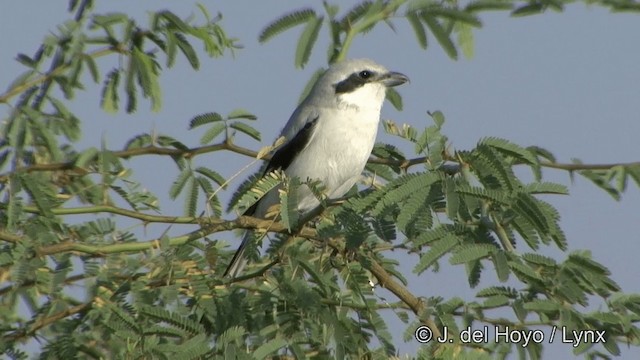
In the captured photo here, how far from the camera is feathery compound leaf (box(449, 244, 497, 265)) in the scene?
3.84 metres

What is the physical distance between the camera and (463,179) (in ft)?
13.2

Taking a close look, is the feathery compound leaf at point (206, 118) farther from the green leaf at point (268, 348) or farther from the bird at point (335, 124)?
the green leaf at point (268, 348)

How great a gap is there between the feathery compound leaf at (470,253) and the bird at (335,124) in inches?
81.6

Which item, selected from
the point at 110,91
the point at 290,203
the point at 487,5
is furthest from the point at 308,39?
the point at 290,203

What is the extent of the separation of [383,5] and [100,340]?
2.04 m

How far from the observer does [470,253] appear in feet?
12.6

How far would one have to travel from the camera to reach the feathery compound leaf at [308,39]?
17.6 ft

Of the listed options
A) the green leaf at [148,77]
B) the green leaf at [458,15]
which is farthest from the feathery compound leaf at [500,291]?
the green leaf at [148,77]

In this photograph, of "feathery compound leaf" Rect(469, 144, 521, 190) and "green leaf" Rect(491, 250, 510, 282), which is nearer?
"green leaf" Rect(491, 250, 510, 282)

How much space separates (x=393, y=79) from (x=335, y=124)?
429 millimetres

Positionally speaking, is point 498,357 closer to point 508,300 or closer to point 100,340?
point 508,300

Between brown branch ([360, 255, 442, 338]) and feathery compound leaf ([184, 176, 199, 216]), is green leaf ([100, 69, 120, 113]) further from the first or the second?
brown branch ([360, 255, 442, 338])

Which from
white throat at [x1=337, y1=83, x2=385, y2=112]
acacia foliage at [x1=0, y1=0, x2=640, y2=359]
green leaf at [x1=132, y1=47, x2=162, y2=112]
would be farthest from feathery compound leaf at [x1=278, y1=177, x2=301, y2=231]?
white throat at [x1=337, y1=83, x2=385, y2=112]

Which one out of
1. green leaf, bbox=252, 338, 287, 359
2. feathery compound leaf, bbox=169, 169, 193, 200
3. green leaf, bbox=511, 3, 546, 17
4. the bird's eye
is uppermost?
green leaf, bbox=511, 3, 546, 17
